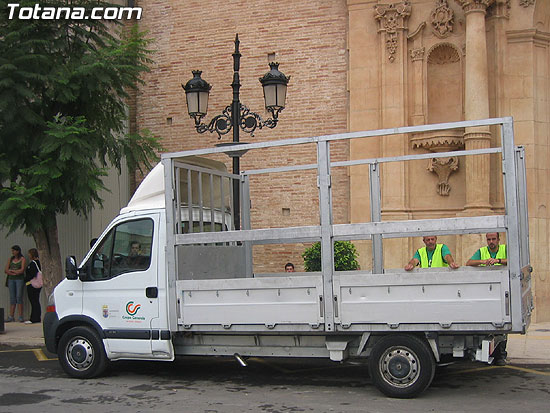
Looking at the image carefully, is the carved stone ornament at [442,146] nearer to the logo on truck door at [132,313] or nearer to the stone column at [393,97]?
the stone column at [393,97]

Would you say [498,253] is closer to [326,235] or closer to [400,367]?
[400,367]

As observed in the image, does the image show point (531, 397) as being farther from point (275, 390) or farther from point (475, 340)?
point (275, 390)

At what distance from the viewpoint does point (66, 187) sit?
13.1 meters

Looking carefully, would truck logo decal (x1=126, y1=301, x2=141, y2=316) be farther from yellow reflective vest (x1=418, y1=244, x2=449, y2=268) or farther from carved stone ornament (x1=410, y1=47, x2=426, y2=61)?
carved stone ornament (x1=410, y1=47, x2=426, y2=61)

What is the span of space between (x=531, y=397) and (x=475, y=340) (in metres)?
0.90

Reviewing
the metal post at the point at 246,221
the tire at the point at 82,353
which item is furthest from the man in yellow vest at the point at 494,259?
the tire at the point at 82,353

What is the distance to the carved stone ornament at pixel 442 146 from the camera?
51.1ft

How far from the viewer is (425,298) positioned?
311 inches

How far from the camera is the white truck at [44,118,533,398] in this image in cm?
782

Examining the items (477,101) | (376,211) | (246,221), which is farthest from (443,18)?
(246,221)

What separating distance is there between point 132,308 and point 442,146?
28.2 ft

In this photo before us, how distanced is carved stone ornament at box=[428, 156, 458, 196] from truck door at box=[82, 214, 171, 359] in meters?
8.20

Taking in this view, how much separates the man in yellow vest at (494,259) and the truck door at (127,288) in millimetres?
3955

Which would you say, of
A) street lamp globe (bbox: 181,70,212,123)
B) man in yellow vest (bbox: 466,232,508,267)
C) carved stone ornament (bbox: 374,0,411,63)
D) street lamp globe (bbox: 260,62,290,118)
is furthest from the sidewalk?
carved stone ornament (bbox: 374,0,411,63)
